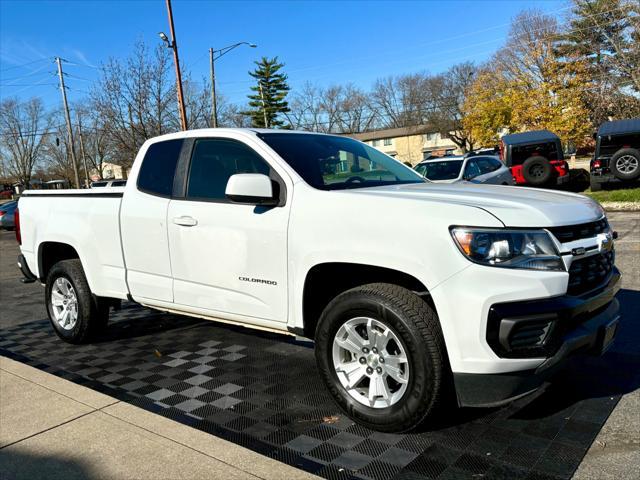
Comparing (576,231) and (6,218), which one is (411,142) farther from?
(576,231)

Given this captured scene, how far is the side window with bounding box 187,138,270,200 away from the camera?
3.95 m

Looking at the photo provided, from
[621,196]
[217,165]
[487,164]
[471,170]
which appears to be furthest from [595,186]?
[217,165]

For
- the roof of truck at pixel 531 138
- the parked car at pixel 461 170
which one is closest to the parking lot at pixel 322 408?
the parked car at pixel 461 170

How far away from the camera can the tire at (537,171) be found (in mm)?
17172

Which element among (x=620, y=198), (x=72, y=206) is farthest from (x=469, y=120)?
(x=72, y=206)

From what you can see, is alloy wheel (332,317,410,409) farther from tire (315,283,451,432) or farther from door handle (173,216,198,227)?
door handle (173,216,198,227)

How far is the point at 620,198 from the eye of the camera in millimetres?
13977

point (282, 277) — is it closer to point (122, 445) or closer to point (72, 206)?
point (122, 445)

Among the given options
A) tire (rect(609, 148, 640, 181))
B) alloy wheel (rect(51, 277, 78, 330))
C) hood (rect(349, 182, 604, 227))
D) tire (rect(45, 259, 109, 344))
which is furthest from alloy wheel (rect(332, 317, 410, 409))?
tire (rect(609, 148, 640, 181))

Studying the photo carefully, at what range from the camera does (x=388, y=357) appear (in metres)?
3.09

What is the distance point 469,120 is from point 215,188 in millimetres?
43291

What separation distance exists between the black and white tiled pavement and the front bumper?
0.36 metres

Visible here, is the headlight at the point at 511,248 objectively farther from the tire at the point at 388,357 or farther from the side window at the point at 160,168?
the side window at the point at 160,168

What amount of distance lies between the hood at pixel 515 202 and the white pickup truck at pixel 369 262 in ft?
0.04
